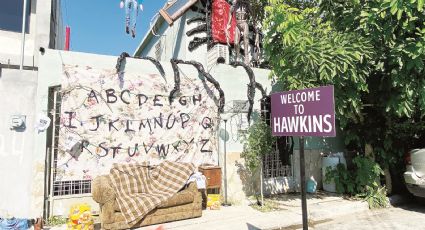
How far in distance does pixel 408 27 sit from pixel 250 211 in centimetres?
458

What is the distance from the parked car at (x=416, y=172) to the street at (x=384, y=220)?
518 millimetres

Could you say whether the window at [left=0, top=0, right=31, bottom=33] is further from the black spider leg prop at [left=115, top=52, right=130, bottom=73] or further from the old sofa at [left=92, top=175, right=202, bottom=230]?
the old sofa at [left=92, top=175, right=202, bottom=230]

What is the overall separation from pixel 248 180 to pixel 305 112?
177 inches

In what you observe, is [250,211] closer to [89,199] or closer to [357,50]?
[89,199]

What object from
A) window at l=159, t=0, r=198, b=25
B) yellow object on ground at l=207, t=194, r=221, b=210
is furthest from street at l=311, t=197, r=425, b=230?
window at l=159, t=0, r=198, b=25

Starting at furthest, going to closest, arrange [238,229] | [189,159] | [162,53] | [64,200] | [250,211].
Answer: [162,53], [189,159], [250,211], [64,200], [238,229]

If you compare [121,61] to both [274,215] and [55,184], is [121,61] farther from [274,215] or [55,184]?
[274,215]

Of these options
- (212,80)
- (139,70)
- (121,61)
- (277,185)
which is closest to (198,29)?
(212,80)

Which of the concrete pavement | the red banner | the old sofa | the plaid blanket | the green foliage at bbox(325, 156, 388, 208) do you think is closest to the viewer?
the old sofa

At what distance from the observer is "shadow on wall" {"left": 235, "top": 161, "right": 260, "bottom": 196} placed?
7.52 metres

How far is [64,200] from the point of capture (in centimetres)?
590

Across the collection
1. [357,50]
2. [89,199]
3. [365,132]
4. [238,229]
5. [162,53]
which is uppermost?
[162,53]

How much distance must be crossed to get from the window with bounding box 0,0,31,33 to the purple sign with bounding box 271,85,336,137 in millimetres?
10652

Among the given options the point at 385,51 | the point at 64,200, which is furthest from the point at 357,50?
the point at 64,200
